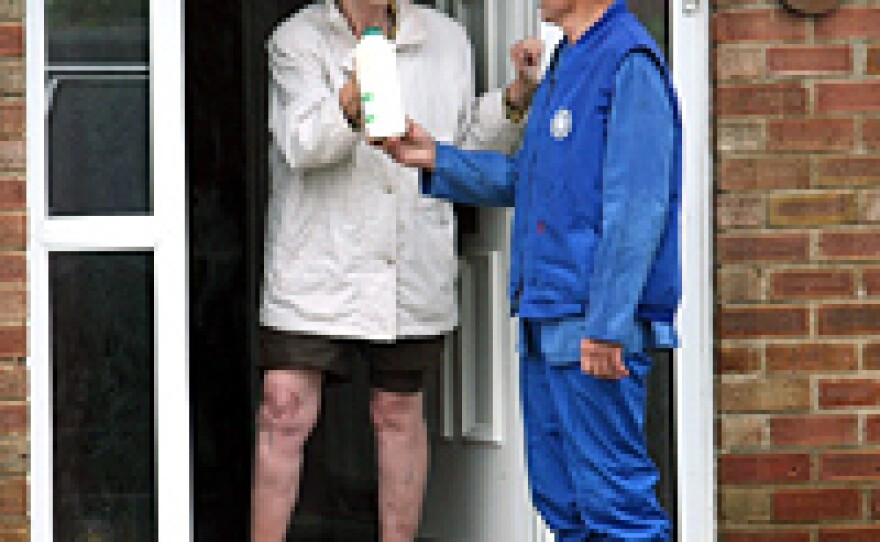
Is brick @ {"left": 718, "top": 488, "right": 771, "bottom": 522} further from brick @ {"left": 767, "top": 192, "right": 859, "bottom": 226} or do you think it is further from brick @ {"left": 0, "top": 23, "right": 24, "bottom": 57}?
brick @ {"left": 0, "top": 23, "right": 24, "bottom": 57}

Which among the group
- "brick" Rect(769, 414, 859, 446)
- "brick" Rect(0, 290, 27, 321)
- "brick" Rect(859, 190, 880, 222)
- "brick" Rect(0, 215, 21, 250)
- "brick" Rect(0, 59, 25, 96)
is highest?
"brick" Rect(0, 59, 25, 96)

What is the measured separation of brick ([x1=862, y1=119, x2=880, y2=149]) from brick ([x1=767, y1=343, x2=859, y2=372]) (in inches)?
19.8

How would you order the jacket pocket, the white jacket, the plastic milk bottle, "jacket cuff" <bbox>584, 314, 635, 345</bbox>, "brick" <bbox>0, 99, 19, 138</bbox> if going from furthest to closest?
1. the white jacket
2. "brick" <bbox>0, 99, 19, 138</bbox>
3. the plastic milk bottle
4. the jacket pocket
5. "jacket cuff" <bbox>584, 314, 635, 345</bbox>

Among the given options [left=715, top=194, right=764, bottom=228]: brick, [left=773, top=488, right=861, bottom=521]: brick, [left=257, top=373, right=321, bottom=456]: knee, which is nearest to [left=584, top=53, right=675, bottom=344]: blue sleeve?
[left=715, top=194, right=764, bottom=228]: brick

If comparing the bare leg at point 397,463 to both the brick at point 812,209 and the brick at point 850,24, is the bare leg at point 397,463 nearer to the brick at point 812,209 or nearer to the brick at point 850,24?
the brick at point 812,209

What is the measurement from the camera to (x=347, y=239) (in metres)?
4.53

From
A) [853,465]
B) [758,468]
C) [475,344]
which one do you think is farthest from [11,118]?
[853,465]

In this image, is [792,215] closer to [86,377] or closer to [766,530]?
[766,530]

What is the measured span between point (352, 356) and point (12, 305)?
36.7 inches

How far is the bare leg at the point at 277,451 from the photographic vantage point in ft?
15.0

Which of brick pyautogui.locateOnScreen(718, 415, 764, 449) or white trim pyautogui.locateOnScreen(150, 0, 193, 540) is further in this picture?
white trim pyautogui.locateOnScreen(150, 0, 193, 540)

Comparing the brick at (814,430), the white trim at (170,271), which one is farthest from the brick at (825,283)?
the white trim at (170,271)

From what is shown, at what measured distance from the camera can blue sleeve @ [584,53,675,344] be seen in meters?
3.33

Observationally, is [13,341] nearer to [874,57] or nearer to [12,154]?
[12,154]
